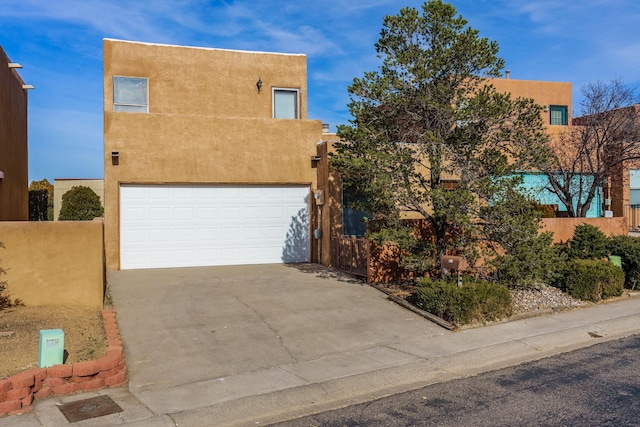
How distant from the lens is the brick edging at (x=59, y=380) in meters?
5.75

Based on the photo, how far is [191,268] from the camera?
46.2 feet

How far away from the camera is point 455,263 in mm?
9961

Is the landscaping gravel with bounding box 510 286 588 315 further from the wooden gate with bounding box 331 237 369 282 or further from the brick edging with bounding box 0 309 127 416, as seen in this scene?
the brick edging with bounding box 0 309 127 416

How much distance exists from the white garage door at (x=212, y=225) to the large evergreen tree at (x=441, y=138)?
438 cm

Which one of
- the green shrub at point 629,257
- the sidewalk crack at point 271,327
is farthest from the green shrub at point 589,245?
the sidewalk crack at point 271,327

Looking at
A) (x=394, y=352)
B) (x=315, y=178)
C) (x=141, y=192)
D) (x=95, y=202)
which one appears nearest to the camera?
(x=394, y=352)

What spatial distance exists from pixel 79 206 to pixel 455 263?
55.5 feet

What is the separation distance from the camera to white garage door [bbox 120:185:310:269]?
14.0 m

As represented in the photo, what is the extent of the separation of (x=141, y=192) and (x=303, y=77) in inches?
246

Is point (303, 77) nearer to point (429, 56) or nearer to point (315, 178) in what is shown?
point (315, 178)

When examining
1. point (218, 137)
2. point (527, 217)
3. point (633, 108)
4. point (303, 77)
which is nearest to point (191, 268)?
point (218, 137)

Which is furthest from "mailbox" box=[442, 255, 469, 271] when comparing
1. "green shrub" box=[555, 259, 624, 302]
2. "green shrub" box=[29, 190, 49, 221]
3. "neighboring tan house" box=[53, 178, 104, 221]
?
"neighboring tan house" box=[53, 178, 104, 221]

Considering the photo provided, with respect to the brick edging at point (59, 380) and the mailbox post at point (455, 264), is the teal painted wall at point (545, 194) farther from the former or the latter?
the brick edging at point (59, 380)

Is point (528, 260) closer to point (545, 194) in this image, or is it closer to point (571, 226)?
point (571, 226)
